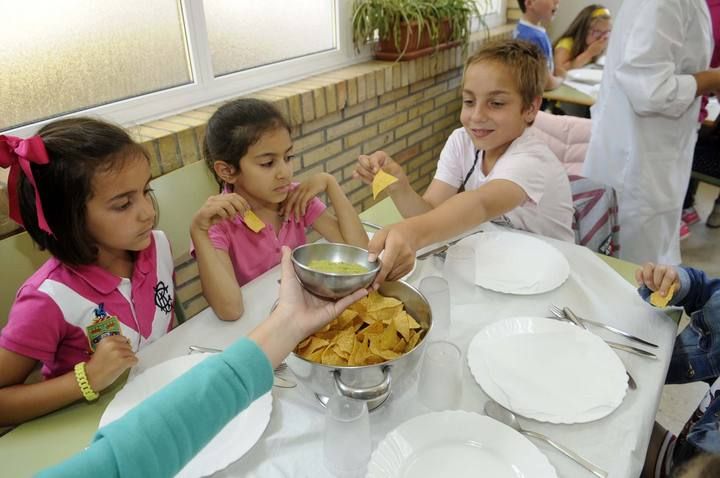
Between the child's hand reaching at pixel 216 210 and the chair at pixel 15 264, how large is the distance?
14.0 inches

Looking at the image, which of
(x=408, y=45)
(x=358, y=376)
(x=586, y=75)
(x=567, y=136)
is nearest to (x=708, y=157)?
(x=567, y=136)

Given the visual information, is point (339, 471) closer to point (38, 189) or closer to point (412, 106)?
point (38, 189)

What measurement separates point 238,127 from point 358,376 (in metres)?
0.84

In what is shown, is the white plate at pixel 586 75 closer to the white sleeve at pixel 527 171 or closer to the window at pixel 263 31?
the window at pixel 263 31

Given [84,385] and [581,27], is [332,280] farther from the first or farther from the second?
[581,27]

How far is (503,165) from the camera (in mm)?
1416

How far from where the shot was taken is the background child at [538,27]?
298cm

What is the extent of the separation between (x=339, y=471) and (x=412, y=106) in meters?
2.38

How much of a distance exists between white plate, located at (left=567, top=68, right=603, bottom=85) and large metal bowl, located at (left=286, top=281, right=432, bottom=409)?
2.95 meters

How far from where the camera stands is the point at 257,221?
1280mm

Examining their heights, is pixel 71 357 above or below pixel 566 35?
below

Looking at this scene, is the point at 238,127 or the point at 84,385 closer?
the point at 84,385

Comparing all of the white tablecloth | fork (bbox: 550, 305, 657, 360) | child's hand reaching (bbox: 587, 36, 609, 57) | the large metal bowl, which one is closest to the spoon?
the white tablecloth

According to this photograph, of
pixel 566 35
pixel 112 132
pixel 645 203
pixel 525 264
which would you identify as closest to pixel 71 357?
pixel 112 132
